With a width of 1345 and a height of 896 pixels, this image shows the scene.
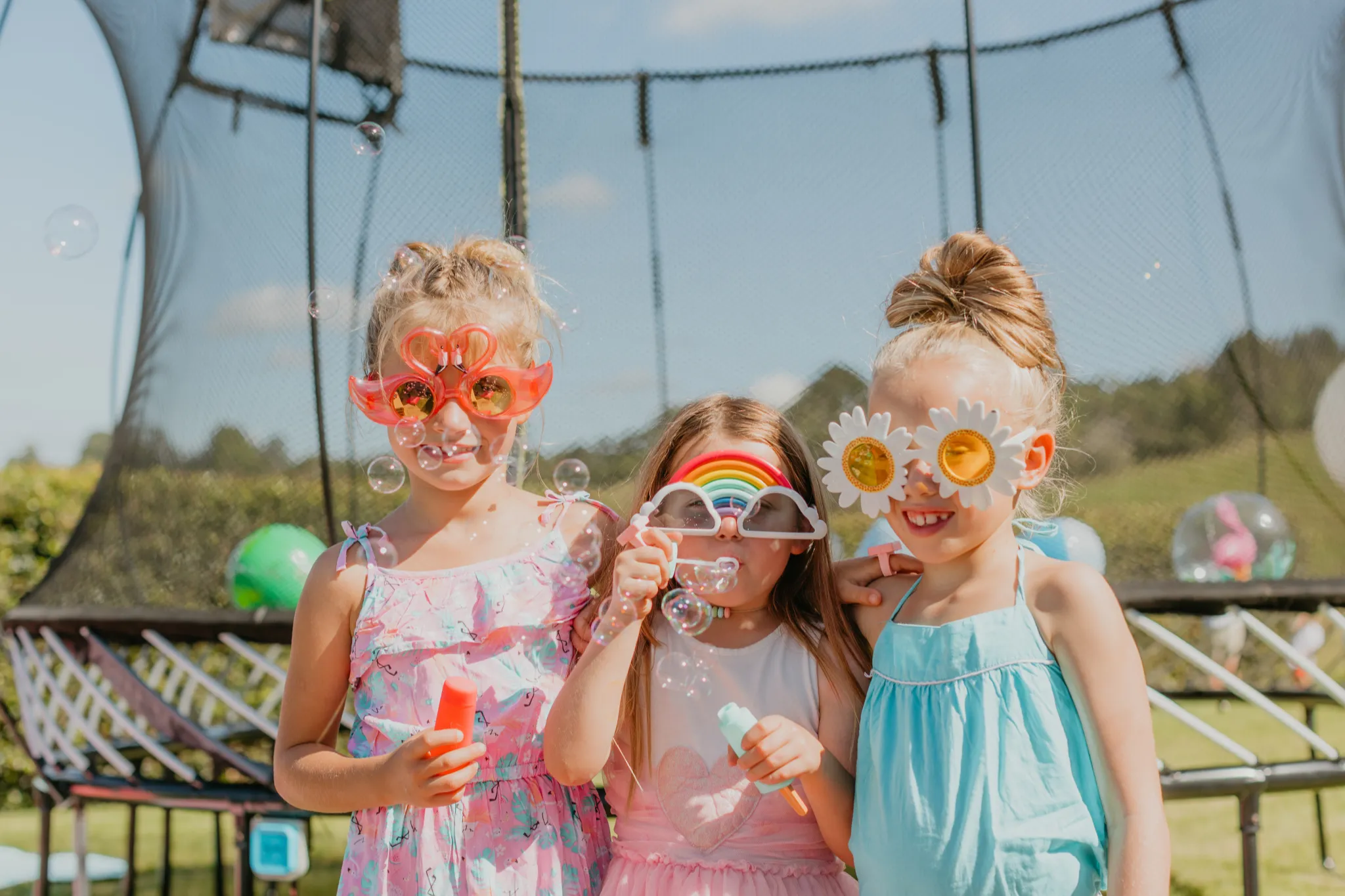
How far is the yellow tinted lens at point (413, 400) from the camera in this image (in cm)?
172

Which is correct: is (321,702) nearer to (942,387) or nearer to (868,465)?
(868,465)

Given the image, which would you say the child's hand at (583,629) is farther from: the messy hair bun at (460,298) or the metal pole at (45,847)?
the metal pole at (45,847)

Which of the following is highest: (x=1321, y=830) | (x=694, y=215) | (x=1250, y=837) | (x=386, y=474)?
(x=694, y=215)

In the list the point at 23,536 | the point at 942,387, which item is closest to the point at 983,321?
the point at 942,387

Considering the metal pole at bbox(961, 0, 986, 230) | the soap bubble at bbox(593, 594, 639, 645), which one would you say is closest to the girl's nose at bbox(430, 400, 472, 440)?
the soap bubble at bbox(593, 594, 639, 645)

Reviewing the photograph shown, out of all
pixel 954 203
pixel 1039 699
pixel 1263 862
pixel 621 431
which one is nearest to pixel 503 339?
pixel 1039 699

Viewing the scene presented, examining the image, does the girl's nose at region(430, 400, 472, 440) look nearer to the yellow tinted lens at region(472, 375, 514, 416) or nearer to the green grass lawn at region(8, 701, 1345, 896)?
the yellow tinted lens at region(472, 375, 514, 416)

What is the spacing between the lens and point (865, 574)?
1.82 m

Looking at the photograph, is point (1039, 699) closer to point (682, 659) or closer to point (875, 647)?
point (875, 647)

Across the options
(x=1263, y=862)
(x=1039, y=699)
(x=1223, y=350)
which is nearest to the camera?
(x=1039, y=699)

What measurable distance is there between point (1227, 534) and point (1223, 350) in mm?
779

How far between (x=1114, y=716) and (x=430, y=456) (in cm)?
106

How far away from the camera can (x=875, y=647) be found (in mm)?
1652

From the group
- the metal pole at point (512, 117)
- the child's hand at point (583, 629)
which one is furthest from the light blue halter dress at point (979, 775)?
the metal pole at point (512, 117)
